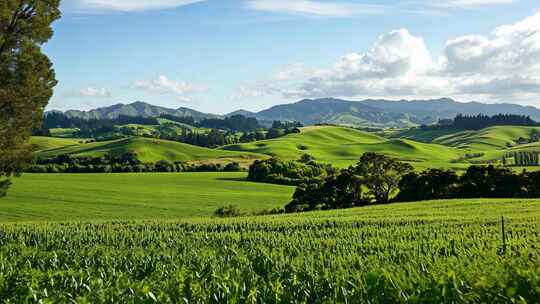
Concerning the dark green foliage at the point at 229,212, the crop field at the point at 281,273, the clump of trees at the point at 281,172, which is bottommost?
the dark green foliage at the point at 229,212

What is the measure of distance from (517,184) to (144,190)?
213 feet

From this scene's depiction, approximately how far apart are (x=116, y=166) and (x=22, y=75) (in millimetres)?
113188

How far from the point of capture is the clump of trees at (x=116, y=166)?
140m

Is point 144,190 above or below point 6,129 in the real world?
below

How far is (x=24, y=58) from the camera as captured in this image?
119ft

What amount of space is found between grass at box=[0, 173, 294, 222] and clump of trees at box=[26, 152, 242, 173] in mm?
14050

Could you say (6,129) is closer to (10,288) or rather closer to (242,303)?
(10,288)

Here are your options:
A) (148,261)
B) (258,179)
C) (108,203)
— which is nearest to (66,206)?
(108,203)

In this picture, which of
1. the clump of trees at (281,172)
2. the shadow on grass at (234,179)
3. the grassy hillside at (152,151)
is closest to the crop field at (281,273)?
the clump of trees at (281,172)

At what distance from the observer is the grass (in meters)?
74.8

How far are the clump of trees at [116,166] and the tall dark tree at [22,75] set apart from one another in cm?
10460

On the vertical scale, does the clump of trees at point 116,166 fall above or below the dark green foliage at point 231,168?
above

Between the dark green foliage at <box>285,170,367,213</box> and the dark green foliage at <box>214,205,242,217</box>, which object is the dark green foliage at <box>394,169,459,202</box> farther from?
the dark green foliage at <box>214,205,242,217</box>

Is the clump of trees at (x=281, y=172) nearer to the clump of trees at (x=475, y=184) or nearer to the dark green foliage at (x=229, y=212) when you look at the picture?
the clump of trees at (x=475, y=184)
